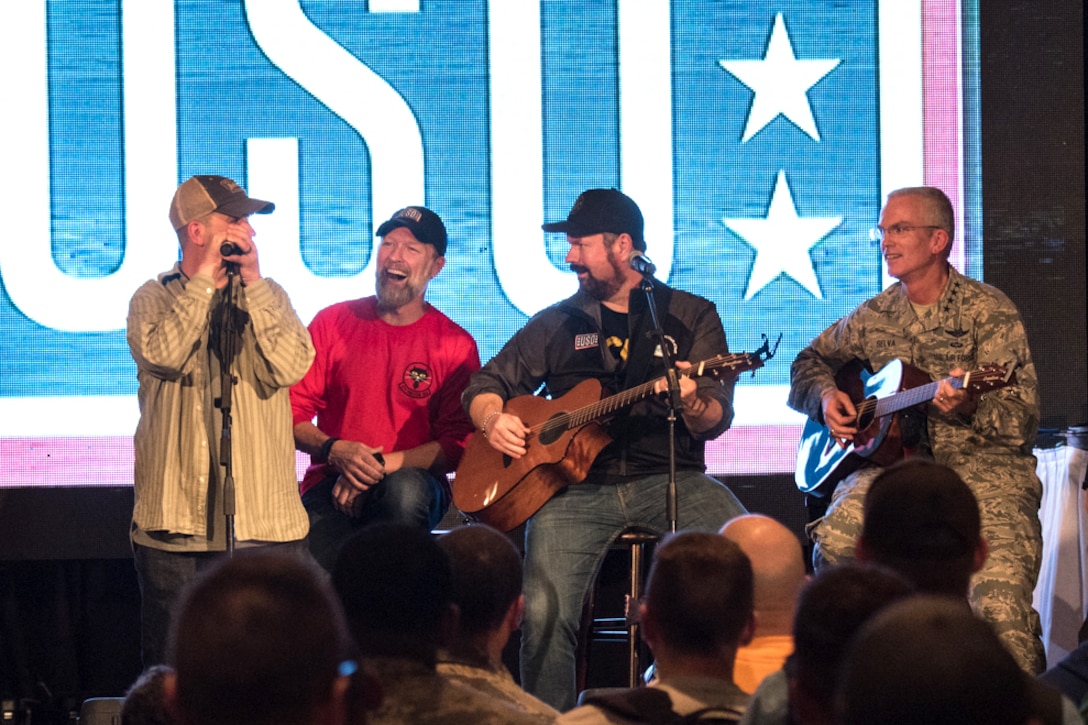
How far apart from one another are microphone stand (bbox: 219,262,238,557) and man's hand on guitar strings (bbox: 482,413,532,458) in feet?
2.87

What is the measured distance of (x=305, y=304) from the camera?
4.98 m

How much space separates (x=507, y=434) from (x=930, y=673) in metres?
2.99

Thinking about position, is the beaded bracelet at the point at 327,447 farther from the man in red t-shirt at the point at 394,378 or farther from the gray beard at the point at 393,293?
the gray beard at the point at 393,293

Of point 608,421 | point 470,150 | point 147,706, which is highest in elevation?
point 470,150

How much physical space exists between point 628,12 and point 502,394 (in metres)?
1.73

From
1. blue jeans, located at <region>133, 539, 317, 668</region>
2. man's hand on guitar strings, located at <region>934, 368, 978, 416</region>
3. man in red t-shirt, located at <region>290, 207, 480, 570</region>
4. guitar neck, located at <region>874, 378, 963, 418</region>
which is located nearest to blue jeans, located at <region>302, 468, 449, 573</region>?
man in red t-shirt, located at <region>290, 207, 480, 570</region>

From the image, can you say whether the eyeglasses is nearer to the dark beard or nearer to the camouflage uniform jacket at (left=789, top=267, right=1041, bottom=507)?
the camouflage uniform jacket at (left=789, top=267, right=1041, bottom=507)

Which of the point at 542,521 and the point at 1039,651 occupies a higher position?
the point at 542,521

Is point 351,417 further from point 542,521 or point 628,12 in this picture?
point 628,12

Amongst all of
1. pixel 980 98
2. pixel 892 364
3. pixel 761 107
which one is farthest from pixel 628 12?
pixel 892 364

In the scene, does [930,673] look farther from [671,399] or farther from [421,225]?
[421,225]

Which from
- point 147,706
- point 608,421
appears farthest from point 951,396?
point 147,706

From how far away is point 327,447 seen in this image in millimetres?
4266

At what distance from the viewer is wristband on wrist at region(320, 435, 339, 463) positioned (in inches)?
167
